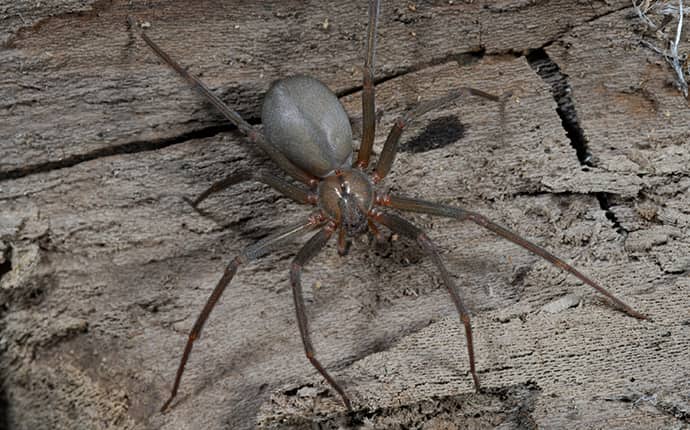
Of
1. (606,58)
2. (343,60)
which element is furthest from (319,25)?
(606,58)

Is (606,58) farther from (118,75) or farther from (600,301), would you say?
(118,75)

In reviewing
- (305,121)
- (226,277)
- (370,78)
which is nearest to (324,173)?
(305,121)

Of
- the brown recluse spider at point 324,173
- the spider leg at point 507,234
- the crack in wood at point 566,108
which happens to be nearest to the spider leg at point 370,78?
the brown recluse spider at point 324,173

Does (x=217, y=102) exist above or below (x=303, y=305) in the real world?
above

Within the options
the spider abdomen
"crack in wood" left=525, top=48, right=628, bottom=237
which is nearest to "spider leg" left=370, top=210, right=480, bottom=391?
the spider abdomen

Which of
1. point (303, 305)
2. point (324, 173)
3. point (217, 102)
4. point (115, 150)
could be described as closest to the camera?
point (303, 305)

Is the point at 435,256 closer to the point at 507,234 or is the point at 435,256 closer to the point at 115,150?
the point at 507,234

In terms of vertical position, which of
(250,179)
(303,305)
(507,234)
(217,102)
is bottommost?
(303,305)
